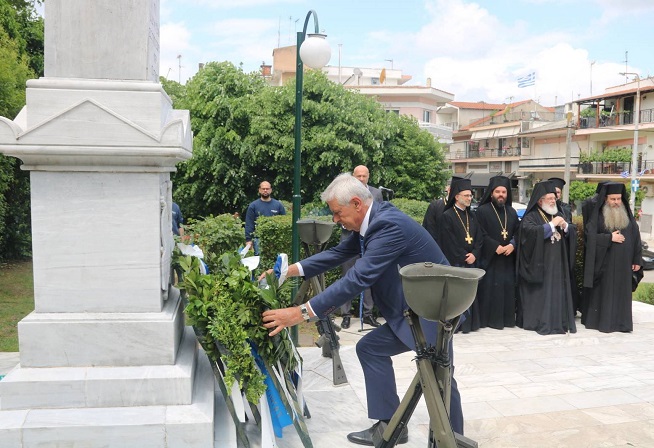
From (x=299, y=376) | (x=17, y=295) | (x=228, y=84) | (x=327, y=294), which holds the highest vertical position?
(x=228, y=84)

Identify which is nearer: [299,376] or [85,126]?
[85,126]

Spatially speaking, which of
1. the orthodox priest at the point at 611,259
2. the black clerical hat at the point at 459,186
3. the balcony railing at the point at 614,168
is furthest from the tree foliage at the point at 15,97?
the balcony railing at the point at 614,168

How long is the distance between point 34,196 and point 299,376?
224 cm

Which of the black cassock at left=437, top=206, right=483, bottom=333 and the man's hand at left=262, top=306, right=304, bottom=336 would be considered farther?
the black cassock at left=437, top=206, right=483, bottom=333

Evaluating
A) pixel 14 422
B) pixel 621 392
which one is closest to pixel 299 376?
pixel 14 422

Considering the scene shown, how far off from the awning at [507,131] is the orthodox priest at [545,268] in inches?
2121

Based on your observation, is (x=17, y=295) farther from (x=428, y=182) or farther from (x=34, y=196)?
(x=428, y=182)

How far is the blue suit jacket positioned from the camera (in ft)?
13.8

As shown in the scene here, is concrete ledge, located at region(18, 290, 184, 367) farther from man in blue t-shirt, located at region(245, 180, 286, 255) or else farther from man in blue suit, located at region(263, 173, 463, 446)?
man in blue t-shirt, located at region(245, 180, 286, 255)

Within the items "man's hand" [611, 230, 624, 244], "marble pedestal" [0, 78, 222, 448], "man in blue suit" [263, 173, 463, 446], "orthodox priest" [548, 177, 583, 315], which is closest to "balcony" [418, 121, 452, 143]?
"orthodox priest" [548, 177, 583, 315]

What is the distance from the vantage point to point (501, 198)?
8.88 m

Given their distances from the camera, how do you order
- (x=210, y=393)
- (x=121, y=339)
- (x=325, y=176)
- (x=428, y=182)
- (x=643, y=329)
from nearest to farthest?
(x=121, y=339)
(x=210, y=393)
(x=643, y=329)
(x=325, y=176)
(x=428, y=182)

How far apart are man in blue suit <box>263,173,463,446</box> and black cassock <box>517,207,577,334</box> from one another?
4297 millimetres

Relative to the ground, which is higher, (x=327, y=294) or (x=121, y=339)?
(x=327, y=294)
